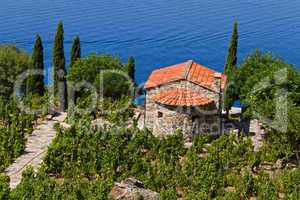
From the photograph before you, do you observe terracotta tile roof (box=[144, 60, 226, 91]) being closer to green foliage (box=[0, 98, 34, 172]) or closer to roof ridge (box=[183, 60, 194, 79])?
roof ridge (box=[183, 60, 194, 79])

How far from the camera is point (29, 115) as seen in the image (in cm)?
3362

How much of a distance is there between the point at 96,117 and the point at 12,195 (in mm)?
15008

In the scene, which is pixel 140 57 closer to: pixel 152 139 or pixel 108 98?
pixel 108 98

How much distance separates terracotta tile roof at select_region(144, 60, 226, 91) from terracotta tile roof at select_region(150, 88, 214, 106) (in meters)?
0.69

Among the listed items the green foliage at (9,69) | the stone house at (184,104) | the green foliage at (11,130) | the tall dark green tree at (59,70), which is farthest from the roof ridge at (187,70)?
the green foliage at (9,69)

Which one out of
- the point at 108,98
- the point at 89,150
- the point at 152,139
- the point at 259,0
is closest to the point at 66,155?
the point at 89,150

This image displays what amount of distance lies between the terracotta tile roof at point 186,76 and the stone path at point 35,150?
7.13 metres

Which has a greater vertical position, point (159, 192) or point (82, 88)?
point (82, 88)

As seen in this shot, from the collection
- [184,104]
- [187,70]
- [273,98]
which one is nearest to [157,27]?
[187,70]

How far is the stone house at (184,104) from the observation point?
3041 centimetres

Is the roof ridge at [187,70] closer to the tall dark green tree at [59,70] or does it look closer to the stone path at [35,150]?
the stone path at [35,150]

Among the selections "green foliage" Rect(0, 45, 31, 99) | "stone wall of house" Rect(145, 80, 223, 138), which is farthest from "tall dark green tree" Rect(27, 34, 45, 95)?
"stone wall of house" Rect(145, 80, 223, 138)

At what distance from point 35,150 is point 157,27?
176ft

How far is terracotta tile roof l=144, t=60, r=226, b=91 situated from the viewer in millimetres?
31203
